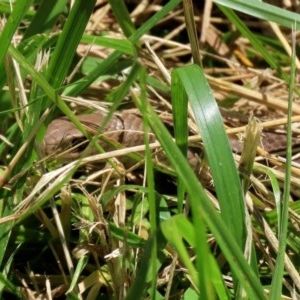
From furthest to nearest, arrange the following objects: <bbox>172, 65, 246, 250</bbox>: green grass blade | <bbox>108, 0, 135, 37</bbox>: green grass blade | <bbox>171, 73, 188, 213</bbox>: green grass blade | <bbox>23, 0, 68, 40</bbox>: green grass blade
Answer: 1. <bbox>23, 0, 68, 40</bbox>: green grass blade
2. <bbox>108, 0, 135, 37</bbox>: green grass blade
3. <bbox>171, 73, 188, 213</bbox>: green grass blade
4. <bbox>172, 65, 246, 250</bbox>: green grass blade

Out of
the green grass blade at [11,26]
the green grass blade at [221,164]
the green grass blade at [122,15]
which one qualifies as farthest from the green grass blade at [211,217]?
the green grass blade at [122,15]

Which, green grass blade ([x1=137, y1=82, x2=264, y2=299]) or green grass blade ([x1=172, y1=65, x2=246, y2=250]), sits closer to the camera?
green grass blade ([x1=137, y1=82, x2=264, y2=299])

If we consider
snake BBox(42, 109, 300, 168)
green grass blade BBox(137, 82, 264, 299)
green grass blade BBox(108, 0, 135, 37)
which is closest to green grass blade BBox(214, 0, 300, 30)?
green grass blade BBox(108, 0, 135, 37)

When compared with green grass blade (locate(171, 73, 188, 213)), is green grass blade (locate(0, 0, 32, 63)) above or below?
above

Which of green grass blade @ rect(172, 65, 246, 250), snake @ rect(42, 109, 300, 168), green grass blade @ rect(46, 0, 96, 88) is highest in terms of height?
green grass blade @ rect(46, 0, 96, 88)

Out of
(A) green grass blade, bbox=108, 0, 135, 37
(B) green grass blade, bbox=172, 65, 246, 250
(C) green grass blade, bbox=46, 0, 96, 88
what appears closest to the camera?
(B) green grass blade, bbox=172, 65, 246, 250

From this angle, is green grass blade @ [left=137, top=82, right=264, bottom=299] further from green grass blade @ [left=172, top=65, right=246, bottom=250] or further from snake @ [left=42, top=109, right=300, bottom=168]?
snake @ [left=42, top=109, right=300, bottom=168]

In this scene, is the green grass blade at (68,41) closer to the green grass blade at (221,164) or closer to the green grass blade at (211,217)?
the green grass blade at (221,164)

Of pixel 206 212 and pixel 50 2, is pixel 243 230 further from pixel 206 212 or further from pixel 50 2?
pixel 50 2

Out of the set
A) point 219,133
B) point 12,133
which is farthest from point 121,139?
point 219,133
